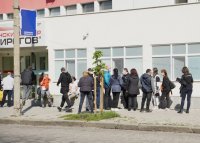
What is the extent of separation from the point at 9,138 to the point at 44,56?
16.9 metres

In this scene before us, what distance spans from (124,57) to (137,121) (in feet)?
28.0

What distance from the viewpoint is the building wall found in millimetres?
22766

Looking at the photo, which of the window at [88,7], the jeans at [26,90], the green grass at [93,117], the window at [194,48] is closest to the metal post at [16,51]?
the green grass at [93,117]

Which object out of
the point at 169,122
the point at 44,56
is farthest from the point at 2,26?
the point at 169,122

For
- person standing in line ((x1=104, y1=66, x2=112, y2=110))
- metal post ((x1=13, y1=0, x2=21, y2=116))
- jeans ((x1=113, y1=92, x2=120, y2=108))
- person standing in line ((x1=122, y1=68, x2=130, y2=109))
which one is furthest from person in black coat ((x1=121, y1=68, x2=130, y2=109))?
metal post ((x1=13, y1=0, x2=21, y2=116))

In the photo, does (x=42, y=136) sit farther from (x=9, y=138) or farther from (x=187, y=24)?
(x=187, y=24)

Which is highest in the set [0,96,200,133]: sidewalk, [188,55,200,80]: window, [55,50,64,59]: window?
[55,50,64,59]: window

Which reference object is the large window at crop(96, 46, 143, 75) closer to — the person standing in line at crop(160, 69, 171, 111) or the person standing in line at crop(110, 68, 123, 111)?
the person standing in line at crop(110, 68, 123, 111)

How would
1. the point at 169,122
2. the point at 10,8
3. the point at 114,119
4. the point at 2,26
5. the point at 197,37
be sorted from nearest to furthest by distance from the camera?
the point at 169,122, the point at 114,119, the point at 197,37, the point at 2,26, the point at 10,8

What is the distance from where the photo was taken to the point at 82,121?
56.0 ft

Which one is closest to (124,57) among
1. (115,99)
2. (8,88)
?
(115,99)

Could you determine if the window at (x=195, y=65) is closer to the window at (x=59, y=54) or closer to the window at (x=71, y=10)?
the window at (x=59, y=54)

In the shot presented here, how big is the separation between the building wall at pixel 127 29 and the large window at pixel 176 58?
278 mm

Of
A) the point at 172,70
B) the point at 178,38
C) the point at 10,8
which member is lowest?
the point at 172,70
